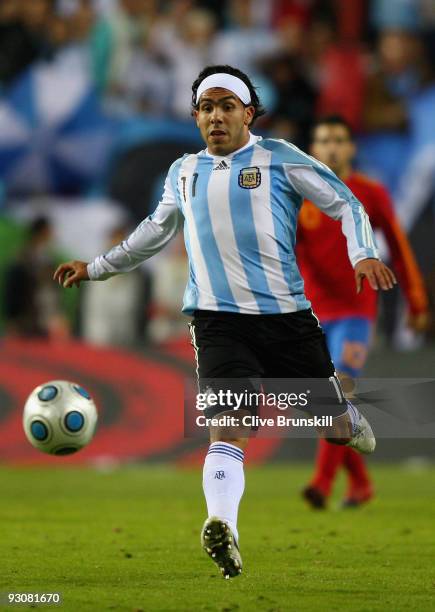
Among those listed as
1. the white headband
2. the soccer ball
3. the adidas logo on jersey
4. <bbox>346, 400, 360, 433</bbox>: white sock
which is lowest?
<bbox>346, 400, 360, 433</bbox>: white sock

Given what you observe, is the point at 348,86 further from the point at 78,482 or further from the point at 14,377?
the point at 78,482

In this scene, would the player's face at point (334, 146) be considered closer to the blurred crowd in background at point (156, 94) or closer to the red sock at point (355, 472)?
the red sock at point (355, 472)

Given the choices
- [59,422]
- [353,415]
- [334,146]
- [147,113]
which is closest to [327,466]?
[334,146]

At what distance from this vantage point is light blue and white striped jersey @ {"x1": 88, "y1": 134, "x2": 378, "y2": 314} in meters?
5.58

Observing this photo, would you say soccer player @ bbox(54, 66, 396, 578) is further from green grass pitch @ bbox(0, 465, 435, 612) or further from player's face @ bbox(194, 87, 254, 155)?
green grass pitch @ bbox(0, 465, 435, 612)

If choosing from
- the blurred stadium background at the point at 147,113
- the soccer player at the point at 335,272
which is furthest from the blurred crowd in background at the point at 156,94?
the soccer player at the point at 335,272

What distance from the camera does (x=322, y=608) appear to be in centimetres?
466

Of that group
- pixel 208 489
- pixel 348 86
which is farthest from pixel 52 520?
pixel 348 86

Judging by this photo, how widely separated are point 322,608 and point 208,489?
78 cm

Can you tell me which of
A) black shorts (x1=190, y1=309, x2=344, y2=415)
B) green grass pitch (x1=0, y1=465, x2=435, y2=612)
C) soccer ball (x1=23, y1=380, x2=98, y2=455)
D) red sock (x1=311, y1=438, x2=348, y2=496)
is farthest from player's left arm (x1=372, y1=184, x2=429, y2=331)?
soccer ball (x1=23, y1=380, x2=98, y2=455)

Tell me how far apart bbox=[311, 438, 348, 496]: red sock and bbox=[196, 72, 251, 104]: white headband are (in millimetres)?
3429

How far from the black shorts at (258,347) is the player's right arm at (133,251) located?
52cm

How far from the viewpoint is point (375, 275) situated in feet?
17.4

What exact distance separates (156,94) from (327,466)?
8112mm
